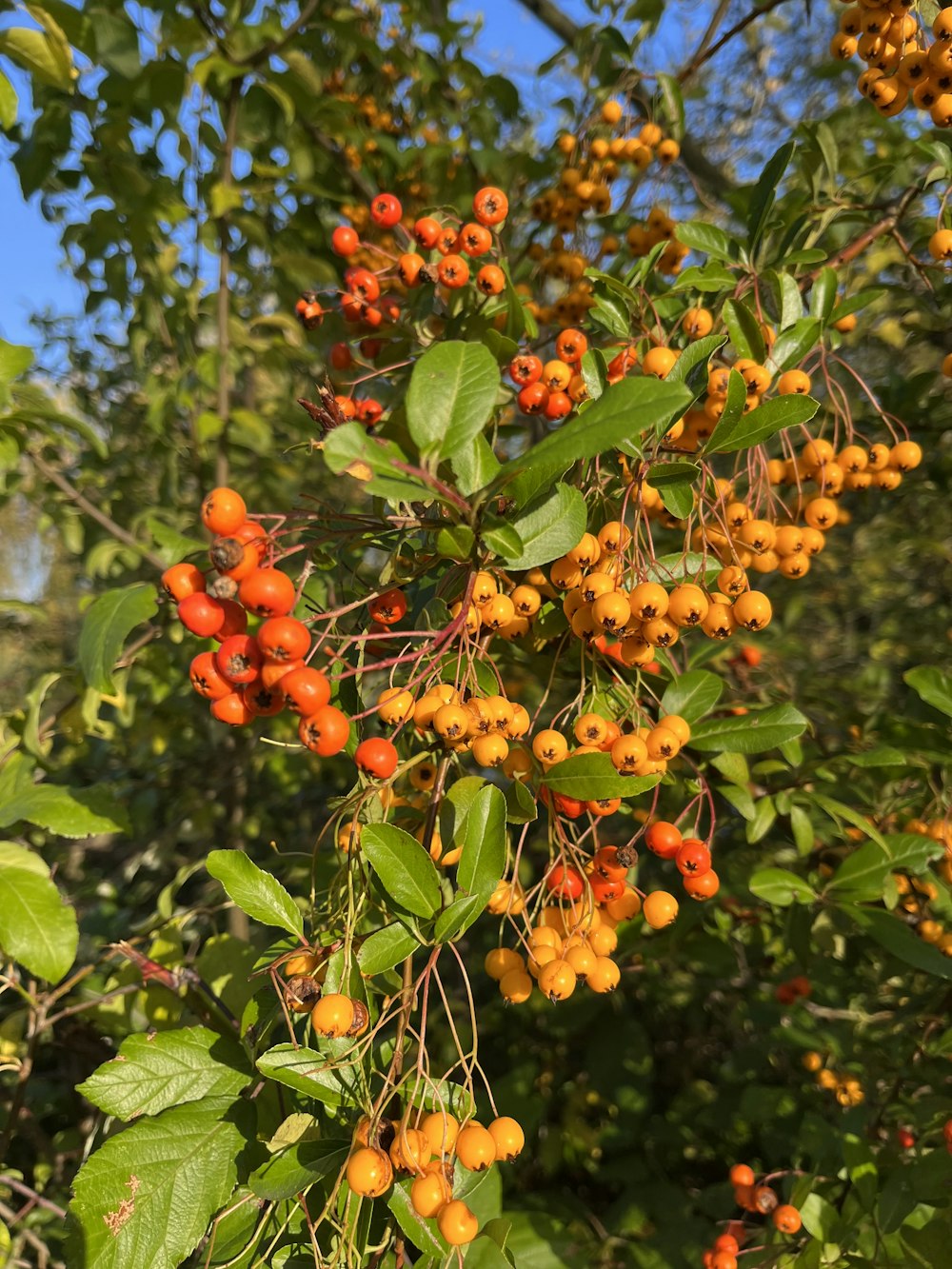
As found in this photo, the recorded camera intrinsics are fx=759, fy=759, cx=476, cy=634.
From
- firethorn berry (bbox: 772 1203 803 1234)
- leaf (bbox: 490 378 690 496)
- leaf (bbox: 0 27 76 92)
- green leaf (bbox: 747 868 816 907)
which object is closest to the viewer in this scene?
leaf (bbox: 490 378 690 496)

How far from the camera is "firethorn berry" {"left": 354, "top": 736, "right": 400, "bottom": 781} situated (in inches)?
46.1

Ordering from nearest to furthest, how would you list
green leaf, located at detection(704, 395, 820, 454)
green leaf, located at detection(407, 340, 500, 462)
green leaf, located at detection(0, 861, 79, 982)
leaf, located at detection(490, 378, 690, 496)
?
leaf, located at detection(490, 378, 690, 496)
green leaf, located at detection(407, 340, 500, 462)
green leaf, located at detection(704, 395, 820, 454)
green leaf, located at detection(0, 861, 79, 982)

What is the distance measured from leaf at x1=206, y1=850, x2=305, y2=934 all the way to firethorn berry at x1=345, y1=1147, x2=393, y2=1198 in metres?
0.33

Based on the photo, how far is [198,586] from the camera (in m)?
1.29

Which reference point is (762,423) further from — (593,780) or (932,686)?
(932,686)

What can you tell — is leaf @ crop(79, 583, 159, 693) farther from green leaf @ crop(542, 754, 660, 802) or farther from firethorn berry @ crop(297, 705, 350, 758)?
green leaf @ crop(542, 754, 660, 802)

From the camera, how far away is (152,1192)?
1.30m

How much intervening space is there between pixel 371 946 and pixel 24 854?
120 cm

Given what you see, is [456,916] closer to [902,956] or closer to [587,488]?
[587,488]

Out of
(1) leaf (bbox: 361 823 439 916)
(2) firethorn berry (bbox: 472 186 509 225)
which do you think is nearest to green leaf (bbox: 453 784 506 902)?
(1) leaf (bbox: 361 823 439 916)

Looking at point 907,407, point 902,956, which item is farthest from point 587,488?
point 907,407

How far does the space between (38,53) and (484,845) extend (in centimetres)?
254

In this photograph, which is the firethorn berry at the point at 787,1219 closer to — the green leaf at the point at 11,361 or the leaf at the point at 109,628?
the leaf at the point at 109,628

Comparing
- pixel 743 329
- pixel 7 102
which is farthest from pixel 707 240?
pixel 7 102
